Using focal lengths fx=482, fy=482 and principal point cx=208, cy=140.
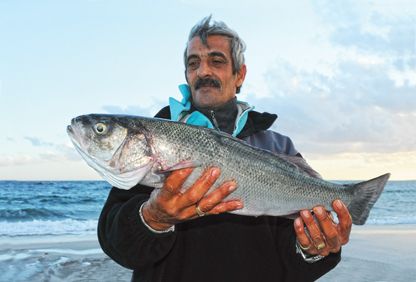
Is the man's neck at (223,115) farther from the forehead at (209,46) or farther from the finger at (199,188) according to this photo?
the finger at (199,188)

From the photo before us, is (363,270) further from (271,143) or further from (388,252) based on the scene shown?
(271,143)

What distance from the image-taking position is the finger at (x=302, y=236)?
12.4 ft

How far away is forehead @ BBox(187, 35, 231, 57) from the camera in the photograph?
4434mm

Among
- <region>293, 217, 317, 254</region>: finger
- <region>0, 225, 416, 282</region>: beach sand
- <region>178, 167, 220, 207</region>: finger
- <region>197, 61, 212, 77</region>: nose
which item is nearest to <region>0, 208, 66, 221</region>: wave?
<region>0, 225, 416, 282</region>: beach sand

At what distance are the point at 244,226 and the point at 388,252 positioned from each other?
894cm

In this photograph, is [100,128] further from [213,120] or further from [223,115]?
[223,115]

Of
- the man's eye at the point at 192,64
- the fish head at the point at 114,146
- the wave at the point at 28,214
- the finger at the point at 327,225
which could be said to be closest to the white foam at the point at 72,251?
the man's eye at the point at 192,64

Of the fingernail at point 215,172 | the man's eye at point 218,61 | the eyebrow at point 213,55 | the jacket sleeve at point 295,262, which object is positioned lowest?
the jacket sleeve at point 295,262

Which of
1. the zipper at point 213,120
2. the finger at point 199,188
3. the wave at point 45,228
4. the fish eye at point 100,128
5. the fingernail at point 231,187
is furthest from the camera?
Answer: the wave at point 45,228

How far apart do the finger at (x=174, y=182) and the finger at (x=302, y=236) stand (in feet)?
3.53

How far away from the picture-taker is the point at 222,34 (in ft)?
15.0

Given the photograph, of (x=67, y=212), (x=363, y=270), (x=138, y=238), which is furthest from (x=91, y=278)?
(x=67, y=212)

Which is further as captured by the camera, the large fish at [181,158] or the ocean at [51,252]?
the ocean at [51,252]

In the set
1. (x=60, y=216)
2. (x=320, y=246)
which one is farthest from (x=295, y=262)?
(x=60, y=216)
